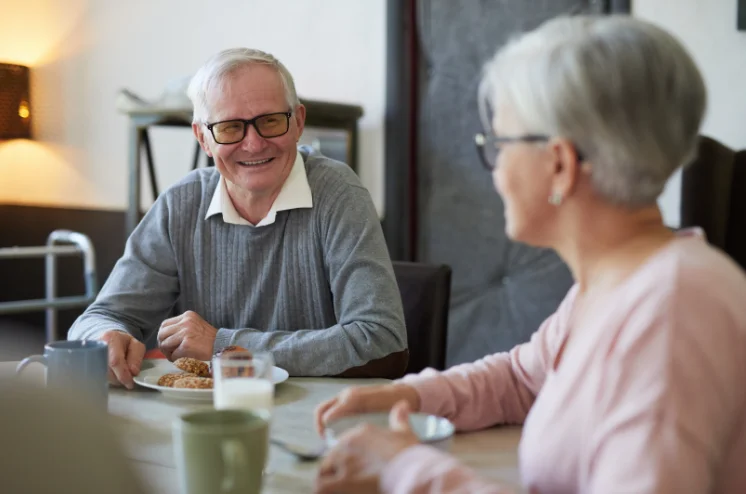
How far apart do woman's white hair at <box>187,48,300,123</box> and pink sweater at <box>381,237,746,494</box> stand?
1.10 meters

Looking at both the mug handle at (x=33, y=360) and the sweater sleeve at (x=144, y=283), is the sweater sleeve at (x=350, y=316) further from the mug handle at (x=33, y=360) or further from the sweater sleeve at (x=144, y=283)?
the mug handle at (x=33, y=360)

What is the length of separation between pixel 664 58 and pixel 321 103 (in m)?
2.28

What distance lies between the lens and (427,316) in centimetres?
185

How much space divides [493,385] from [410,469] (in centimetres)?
43

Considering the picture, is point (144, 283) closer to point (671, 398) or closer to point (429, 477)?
point (429, 477)

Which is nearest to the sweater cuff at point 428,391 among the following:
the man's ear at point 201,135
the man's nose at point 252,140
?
the man's nose at point 252,140

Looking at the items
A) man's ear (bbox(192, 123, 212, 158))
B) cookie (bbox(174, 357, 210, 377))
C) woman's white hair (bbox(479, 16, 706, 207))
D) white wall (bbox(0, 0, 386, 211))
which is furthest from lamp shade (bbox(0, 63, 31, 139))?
woman's white hair (bbox(479, 16, 706, 207))

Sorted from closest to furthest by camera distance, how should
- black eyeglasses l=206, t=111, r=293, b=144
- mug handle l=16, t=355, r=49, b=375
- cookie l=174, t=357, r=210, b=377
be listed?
mug handle l=16, t=355, r=49, b=375, cookie l=174, t=357, r=210, b=377, black eyeglasses l=206, t=111, r=293, b=144

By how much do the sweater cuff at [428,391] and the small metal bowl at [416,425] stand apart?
0.06m

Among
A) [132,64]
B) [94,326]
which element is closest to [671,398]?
[94,326]

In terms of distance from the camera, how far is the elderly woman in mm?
787

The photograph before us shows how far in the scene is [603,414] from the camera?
2.72ft

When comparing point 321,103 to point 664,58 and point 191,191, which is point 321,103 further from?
point 664,58

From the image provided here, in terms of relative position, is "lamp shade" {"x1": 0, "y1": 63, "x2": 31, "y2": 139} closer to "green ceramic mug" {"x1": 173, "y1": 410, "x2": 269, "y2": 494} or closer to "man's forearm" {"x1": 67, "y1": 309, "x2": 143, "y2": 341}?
"man's forearm" {"x1": 67, "y1": 309, "x2": 143, "y2": 341}
